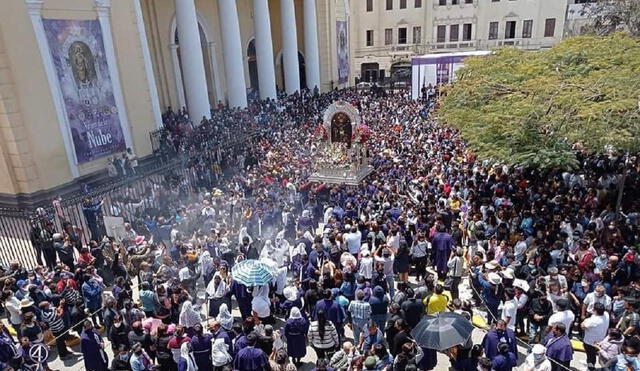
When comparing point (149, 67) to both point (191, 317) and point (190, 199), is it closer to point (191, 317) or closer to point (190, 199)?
point (190, 199)

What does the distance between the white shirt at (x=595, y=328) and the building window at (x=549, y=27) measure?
43573mm

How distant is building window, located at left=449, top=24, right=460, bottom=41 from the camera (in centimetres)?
4644

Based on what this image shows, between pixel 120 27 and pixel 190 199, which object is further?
pixel 120 27

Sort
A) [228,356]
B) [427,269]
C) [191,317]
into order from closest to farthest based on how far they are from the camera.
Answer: [228,356]
[191,317]
[427,269]

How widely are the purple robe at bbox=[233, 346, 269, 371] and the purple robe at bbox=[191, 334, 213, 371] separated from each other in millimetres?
805

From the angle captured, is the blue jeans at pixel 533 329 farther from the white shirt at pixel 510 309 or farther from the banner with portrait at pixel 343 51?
the banner with portrait at pixel 343 51

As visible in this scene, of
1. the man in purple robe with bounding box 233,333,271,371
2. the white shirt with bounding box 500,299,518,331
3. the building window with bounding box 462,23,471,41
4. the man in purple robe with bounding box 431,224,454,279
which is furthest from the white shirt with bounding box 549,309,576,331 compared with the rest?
the building window with bounding box 462,23,471,41

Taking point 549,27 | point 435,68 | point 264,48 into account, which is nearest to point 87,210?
point 264,48

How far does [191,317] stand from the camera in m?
7.36

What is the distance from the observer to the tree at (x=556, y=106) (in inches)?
411

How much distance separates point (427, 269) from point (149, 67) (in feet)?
51.7

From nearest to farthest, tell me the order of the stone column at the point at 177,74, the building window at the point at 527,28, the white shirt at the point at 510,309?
the white shirt at the point at 510,309
the stone column at the point at 177,74
the building window at the point at 527,28

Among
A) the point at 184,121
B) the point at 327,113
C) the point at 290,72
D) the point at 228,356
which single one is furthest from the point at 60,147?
the point at 290,72

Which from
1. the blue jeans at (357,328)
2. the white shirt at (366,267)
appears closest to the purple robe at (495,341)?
the blue jeans at (357,328)
